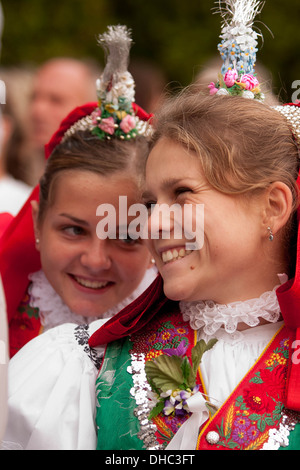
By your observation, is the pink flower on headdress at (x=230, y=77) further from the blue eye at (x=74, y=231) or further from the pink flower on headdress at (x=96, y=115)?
the blue eye at (x=74, y=231)

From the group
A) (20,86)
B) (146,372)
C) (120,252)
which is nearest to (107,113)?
(120,252)

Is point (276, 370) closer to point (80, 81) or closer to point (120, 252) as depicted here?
point (120, 252)

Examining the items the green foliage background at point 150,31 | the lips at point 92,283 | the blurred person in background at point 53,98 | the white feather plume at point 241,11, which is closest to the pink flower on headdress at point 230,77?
the white feather plume at point 241,11

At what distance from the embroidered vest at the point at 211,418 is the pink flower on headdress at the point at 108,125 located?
36.1 inches

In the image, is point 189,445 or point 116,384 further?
point 116,384

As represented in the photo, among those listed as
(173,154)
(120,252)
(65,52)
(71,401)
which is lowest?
(71,401)

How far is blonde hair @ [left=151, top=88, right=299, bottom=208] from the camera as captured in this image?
2039 millimetres

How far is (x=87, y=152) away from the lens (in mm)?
2684

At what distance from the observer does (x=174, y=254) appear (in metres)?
2.07

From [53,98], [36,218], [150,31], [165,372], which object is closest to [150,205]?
[165,372]

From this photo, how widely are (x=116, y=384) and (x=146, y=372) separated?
91 millimetres

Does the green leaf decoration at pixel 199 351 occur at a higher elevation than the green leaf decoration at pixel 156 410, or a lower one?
higher

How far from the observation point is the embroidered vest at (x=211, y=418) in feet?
6.18

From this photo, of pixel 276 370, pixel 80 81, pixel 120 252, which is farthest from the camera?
pixel 80 81
